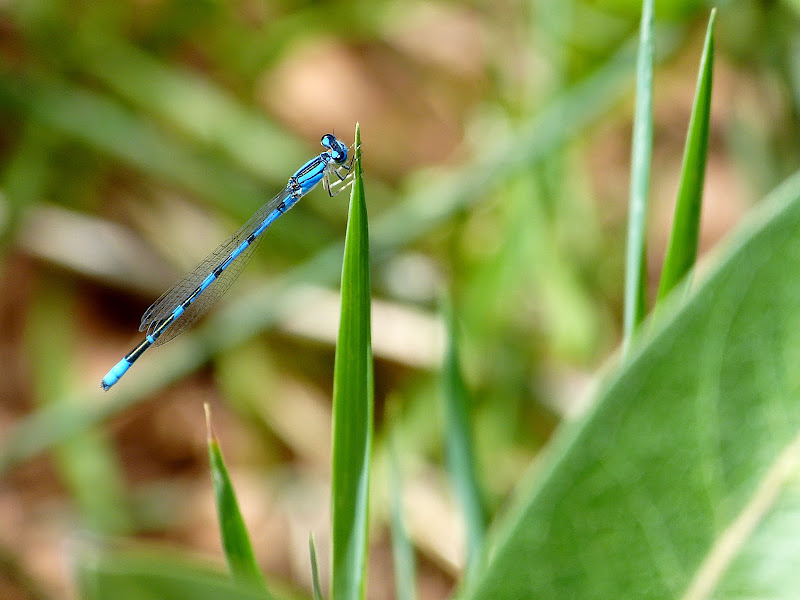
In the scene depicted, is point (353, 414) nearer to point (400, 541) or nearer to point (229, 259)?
point (400, 541)

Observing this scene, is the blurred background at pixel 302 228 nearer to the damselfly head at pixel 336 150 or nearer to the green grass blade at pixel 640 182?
the damselfly head at pixel 336 150

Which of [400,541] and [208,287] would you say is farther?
[208,287]

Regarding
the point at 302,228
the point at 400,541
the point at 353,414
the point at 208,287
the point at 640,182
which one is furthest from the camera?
the point at 302,228

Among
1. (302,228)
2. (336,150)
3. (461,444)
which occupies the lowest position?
(461,444)

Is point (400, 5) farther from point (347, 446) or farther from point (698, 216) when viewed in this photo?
point (347, 446)

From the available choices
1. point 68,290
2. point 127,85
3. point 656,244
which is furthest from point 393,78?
point 68,290

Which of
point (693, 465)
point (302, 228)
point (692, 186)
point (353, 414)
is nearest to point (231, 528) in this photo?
point (353, 414)

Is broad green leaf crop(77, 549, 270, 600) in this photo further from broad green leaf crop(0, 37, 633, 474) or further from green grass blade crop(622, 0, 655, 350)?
broad green leaf crop(0, 37, 633, 474)
